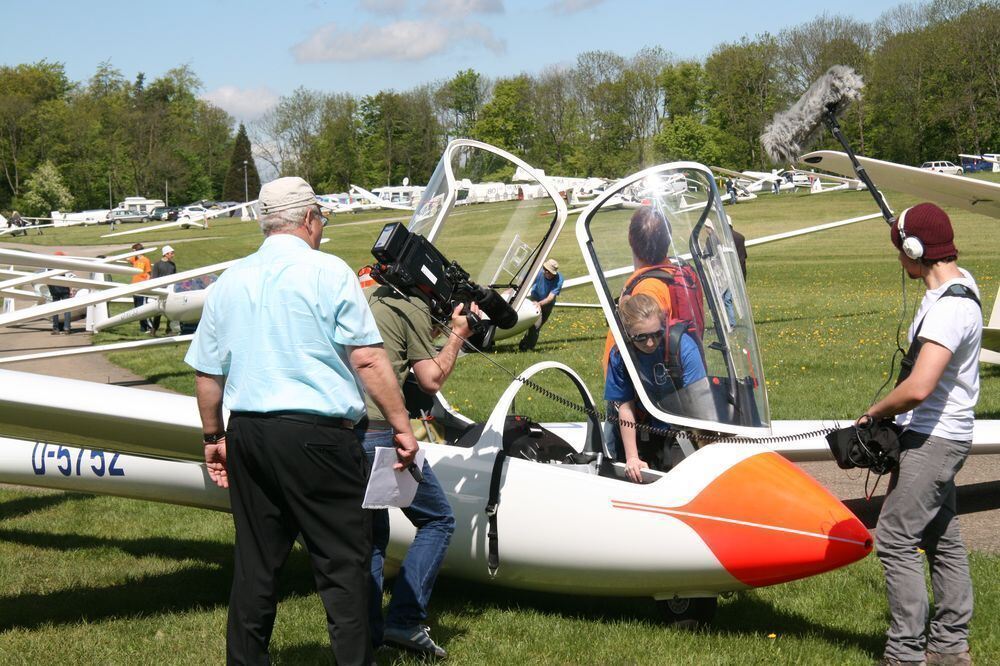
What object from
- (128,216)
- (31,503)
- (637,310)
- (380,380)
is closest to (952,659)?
(637,310)

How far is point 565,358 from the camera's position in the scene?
46.2 ft

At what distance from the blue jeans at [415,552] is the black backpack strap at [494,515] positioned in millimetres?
251

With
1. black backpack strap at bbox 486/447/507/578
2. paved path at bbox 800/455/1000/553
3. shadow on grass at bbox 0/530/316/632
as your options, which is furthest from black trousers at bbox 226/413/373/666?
paved path at bbox 800/455/1000/553

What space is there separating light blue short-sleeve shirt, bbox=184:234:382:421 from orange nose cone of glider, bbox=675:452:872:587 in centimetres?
168

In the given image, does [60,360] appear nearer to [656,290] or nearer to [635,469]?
[635,469]

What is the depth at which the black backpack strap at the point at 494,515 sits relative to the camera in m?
4.68

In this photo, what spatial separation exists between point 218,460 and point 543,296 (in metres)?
11.6

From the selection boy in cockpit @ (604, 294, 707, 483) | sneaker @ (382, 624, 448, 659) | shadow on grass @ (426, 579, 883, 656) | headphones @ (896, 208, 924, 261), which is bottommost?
shadow on grass @ (426, 579, 883, 656)

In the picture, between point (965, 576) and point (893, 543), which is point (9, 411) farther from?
point (965, 576)

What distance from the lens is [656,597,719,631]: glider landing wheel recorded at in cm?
460

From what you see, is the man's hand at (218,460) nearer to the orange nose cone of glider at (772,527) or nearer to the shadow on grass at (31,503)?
the orange nose cone of glider at (772,527)

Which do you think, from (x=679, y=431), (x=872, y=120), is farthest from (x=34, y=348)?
(x=872, y=120)

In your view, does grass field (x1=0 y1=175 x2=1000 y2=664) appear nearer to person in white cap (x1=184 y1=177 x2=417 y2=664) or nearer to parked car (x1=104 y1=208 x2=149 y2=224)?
person in white cap (x1=184 y1=177 x2=417 y2=664)

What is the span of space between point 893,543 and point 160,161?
320ft
